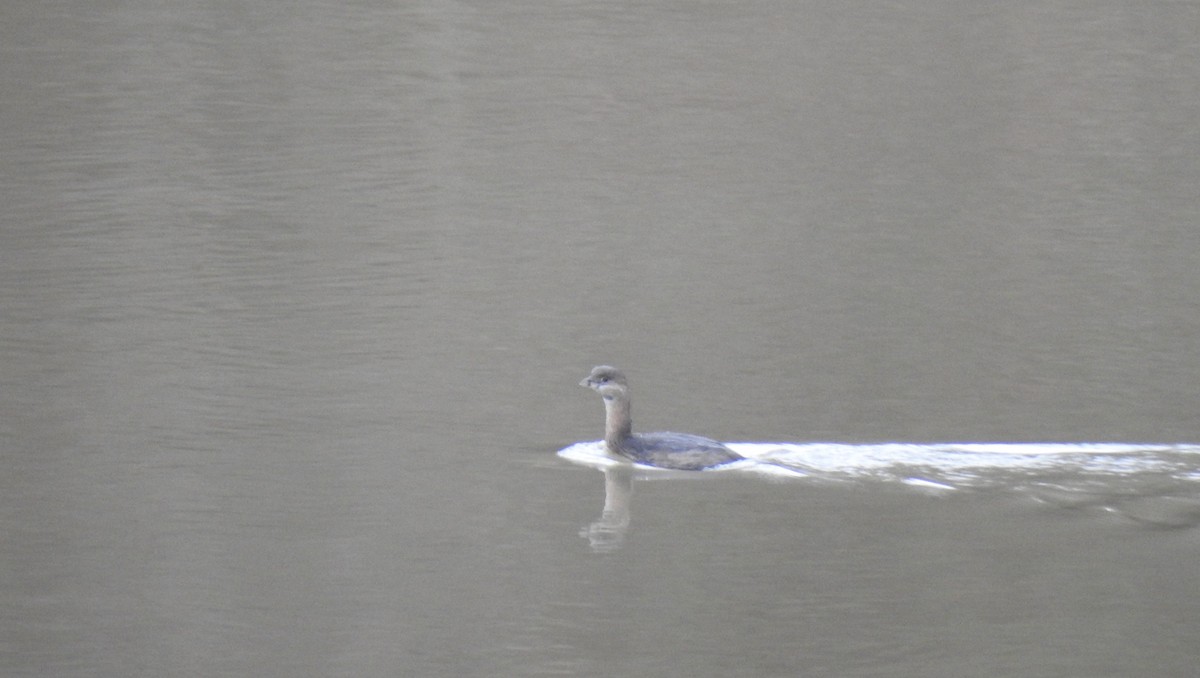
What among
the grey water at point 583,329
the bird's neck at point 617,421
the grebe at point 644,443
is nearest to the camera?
the grey water at point 583,329

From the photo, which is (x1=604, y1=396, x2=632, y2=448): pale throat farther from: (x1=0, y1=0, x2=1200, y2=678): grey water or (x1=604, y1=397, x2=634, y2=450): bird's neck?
(x1=0, y1=0, x2=1200, y2=678): grey water

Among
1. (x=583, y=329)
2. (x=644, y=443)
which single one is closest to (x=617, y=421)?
(x=644, y=443)

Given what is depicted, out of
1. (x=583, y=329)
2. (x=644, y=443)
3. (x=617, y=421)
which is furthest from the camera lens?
(x=583, y=329)

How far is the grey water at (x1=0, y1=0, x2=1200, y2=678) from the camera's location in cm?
652

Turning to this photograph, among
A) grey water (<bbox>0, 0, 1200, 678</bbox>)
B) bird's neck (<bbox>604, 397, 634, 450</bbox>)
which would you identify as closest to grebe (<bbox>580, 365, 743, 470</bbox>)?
bird's neck (<bbox>604, 397, 634, 450</bbox>)

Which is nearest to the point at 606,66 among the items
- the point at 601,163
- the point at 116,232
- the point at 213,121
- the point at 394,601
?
the point at 601,163

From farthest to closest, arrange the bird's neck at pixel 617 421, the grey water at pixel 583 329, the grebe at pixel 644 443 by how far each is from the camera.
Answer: the bird's neck at pixel 617 421
the grebe at pixel 644 443
the grey water at pixel 583 329

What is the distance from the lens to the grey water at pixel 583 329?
6523 mm

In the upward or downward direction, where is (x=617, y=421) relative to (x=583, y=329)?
downward

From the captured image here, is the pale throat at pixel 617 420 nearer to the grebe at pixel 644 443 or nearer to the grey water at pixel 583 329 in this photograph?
the grebe at pixel 644 443

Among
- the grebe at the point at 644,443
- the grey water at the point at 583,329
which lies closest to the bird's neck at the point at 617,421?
the grebe at the point at 644,443

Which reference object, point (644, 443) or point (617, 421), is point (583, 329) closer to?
point (617, 421)

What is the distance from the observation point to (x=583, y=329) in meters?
12.1

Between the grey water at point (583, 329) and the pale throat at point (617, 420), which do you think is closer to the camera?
the grey water at point (583, 329)
